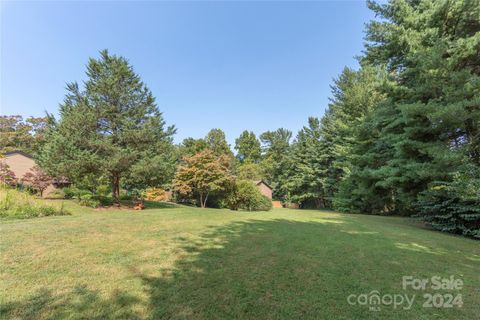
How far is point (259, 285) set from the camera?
9.39ft

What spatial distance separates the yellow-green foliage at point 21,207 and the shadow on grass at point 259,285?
7355 mm

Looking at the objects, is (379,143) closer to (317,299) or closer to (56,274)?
(317,299)

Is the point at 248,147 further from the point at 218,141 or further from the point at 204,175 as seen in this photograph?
the point at 204,175

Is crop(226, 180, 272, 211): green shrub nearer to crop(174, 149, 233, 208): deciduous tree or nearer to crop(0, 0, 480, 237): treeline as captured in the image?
crop(0, 0, 480, 237): treeline

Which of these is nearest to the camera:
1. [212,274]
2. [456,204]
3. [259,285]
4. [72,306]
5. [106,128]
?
[72,306]

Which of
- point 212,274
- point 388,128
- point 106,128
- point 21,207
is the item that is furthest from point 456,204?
point 106,128

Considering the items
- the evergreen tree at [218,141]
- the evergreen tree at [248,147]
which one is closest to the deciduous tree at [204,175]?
the evergreen tree at [218,141]

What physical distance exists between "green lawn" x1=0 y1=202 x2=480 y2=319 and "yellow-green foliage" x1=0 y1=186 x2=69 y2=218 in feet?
11.0

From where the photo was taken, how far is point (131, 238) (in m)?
4.89

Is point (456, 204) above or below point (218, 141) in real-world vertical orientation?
Answer: below

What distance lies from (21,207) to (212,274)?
29.9 ft

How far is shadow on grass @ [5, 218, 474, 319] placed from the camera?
88.4 inches

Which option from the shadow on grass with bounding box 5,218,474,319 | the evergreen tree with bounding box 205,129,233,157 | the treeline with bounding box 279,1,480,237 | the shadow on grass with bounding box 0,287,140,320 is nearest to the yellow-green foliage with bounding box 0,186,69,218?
the shadow on grass with bounding box 5,218,474,319

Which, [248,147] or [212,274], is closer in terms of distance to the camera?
Result: [212,274]
